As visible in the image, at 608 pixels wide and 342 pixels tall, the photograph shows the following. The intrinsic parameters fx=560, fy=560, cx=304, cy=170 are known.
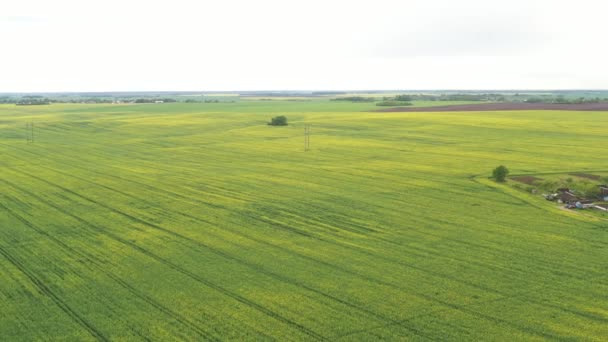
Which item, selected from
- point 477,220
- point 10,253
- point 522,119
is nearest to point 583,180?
point 477,220

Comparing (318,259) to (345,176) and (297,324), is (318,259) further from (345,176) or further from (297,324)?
(345,176)

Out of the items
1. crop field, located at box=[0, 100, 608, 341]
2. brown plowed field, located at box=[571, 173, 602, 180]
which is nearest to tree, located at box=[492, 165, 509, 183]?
crop field, located at box=[0, 100, 608, 341]

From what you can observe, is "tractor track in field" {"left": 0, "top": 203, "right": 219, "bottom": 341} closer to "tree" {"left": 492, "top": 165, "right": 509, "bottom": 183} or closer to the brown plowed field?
"tree" {"left": 492, "top": 165, "right": 509, "bottom": 183}

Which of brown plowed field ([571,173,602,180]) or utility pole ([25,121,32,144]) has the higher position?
brown plowed field ([571,173,602,180])

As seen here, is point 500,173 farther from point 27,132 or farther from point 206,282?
point 27,132

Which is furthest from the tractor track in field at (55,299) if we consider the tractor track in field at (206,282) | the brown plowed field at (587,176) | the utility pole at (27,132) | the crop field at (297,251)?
the utility pole at (27,132)

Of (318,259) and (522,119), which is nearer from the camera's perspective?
(318,259)

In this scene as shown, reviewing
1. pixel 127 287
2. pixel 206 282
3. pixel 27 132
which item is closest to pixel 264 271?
pixel 206 282
